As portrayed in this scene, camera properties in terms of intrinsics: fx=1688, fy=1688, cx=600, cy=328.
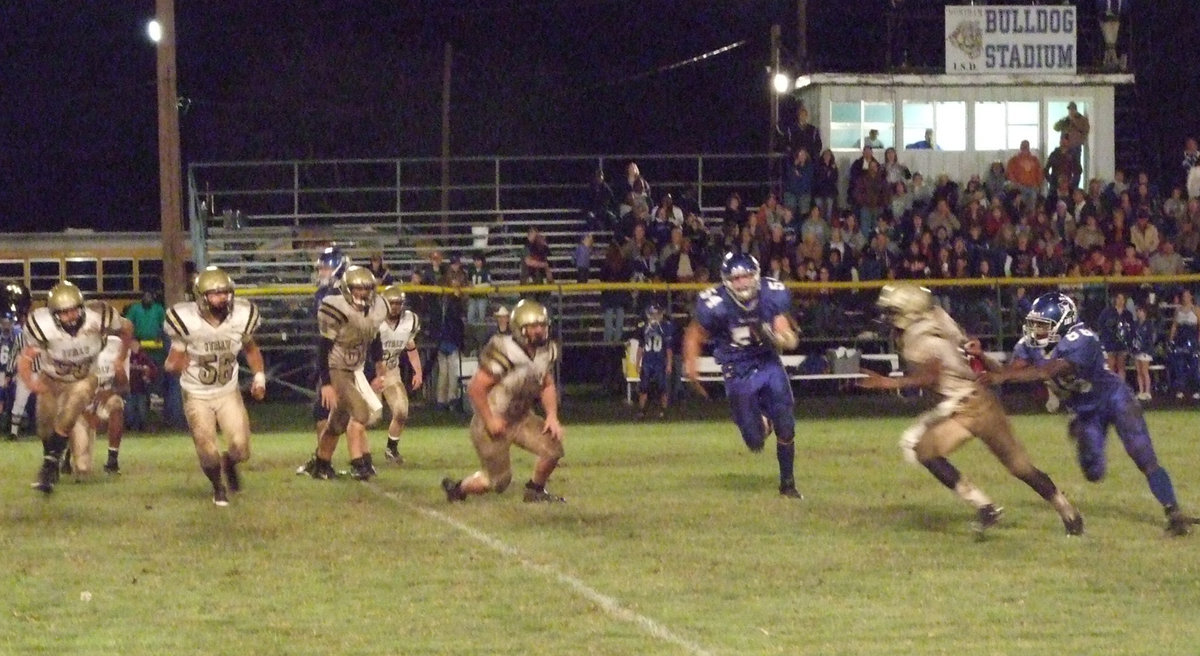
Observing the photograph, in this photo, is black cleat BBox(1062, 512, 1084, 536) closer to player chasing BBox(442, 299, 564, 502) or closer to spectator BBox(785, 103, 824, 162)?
player chasing BBox(442, 299, 564, 502)

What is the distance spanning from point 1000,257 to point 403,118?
95.8 ft

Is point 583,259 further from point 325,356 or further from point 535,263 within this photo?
point 325,356

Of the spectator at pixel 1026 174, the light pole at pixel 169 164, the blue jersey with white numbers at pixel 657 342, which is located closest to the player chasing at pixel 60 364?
the light pole at pixel 169 164

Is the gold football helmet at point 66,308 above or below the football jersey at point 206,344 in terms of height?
above

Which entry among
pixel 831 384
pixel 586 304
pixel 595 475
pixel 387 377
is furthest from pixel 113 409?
pixel 831 384

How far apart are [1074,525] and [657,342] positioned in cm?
1075

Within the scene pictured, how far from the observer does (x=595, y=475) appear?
Answer: 1288 centimetres

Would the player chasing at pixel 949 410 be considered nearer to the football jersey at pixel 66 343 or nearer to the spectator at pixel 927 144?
the football jersey at pixel 66 343

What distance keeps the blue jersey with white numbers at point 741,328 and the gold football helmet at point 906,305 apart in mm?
1894

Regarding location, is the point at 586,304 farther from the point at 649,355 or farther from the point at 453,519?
the point at 453,519

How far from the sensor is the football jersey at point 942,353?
30.2ft

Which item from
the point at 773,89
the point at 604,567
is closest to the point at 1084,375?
the point at 604,567

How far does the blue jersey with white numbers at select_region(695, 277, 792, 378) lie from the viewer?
1123cm

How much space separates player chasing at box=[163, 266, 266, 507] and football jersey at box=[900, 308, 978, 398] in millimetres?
4260
